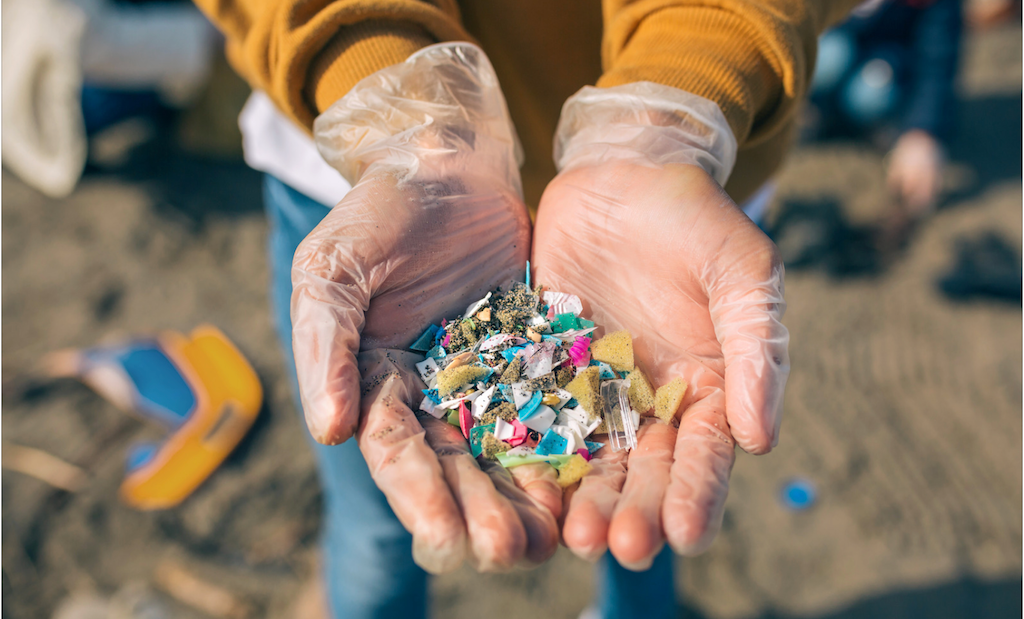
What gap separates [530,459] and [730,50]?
41.6 inches

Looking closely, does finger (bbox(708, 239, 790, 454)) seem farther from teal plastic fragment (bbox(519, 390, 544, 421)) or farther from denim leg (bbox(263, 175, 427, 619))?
denim leg (bbox(263, 175, 427, 619))

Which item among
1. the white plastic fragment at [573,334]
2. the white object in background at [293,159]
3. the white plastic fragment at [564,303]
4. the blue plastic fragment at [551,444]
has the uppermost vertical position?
the white object in background at [293,159]

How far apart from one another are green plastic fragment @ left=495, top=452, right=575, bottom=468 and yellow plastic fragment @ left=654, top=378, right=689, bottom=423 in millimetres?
225

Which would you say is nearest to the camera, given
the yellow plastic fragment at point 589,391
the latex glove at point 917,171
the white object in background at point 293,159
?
the yellow plastic fragment at point 589,391

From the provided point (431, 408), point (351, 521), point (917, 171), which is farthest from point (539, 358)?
point (917, 171)

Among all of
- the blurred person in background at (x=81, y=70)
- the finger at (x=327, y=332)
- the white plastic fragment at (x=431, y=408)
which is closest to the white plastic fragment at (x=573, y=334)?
the white plastic fragment at (x=431, y=408)

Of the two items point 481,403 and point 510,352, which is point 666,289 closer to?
point 510,352

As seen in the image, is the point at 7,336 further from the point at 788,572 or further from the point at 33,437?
the point at 788,572

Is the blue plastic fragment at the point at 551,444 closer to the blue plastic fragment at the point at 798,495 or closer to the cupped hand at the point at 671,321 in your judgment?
the cupped hand at the point at 671,321

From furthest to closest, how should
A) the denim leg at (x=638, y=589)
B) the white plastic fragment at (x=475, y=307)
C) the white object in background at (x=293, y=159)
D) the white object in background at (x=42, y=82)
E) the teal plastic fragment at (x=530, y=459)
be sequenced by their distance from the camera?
the white object in background at (x=42, y=82) → the denim leg at (x=638, y=589) → the white object in background at (x=293, y=159) → the white plastic fragment at (x=475, y=307) → the teal plastic fragment at (x=530, y=459)

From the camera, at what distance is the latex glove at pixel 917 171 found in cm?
357

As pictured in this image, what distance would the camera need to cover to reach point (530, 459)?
4.07 ft

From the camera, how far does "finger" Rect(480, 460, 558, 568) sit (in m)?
1.05

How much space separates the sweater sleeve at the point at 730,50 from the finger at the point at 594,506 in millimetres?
848
